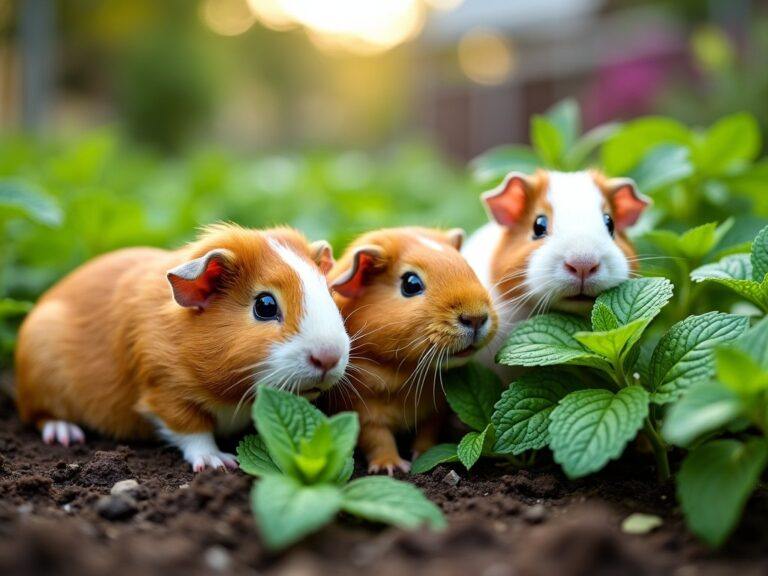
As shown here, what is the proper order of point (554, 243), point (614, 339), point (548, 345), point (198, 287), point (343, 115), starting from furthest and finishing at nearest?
1. point (343, 115)
2. point (554, 243)
3. point (198, 287)
4. point (548, 345)
5. point (614, 339)

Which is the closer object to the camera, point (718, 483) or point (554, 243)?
point (718, 483)

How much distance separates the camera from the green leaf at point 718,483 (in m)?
2.02

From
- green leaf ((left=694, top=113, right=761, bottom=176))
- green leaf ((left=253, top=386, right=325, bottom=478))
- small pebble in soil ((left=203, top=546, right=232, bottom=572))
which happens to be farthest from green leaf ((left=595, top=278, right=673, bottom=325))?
green leaf ((left=694, top=113, right=761, bottom=176))

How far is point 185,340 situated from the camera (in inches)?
111

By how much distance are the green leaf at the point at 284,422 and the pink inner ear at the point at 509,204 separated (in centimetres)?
136

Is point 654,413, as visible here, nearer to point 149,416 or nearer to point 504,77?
point 149,416

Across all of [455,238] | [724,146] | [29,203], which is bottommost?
[455,238]

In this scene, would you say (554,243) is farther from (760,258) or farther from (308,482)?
(308,482)

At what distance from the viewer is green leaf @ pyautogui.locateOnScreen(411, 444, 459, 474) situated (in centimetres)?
277

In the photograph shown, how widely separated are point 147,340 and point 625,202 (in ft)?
6.90

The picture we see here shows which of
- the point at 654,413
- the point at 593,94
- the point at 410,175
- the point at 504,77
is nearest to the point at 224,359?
the point at 654,413

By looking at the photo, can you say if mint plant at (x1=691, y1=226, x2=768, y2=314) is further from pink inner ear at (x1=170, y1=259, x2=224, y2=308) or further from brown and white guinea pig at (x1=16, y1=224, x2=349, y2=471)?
pink inner ear at (x1=170, y1=259, x2=224, y2=308)

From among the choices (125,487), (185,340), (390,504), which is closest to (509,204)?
(185,340)

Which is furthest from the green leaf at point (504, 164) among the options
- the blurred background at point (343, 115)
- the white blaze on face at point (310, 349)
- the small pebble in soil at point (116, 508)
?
the small pebble in soil at point (116, 508)
